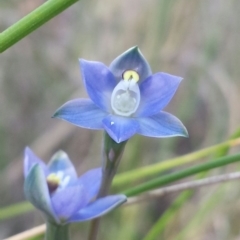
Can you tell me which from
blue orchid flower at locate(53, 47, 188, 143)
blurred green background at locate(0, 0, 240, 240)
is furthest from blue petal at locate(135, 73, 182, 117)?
blurred green background at locate(0, 0, 240, 240)

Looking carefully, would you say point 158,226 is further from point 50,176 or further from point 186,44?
point 186,44

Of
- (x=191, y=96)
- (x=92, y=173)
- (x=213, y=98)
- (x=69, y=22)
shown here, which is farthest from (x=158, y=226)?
(x=69, y=22)

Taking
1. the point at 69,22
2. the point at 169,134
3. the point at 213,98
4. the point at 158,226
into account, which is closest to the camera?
the point at 169,134

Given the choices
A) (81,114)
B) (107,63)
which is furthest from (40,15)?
(107,63)

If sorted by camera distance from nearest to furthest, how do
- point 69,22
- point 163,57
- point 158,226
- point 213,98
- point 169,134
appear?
point 169,134 < point 158,226 < point 163,57 < point 213,98 < point 69,22

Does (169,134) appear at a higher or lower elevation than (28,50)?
lower

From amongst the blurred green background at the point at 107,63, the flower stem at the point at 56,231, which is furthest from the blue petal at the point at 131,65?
the blurred green background at the point at 107,63

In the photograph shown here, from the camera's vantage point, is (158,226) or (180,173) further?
(158,226)
